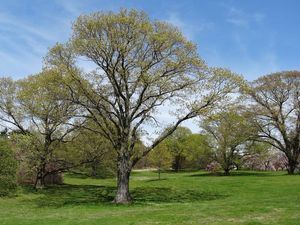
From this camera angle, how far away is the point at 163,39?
2767 centimetres

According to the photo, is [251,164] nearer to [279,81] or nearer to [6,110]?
[279,81]

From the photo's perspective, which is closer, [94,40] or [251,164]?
[94,40]

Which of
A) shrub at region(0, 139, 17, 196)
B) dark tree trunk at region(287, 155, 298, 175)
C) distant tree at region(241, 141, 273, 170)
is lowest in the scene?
shrub at region(0, 139, 17, 196)

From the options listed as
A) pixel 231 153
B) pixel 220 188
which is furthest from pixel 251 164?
pixel 220 188

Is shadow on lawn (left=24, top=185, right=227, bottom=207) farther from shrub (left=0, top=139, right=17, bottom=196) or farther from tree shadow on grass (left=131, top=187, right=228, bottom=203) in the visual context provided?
shrub (left=0, top=139, right=17, bottom=196)

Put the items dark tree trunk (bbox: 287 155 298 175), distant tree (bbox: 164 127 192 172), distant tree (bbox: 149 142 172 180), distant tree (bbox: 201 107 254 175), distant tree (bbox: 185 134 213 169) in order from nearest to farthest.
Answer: dark tree trunk (bbox: 287 155 298 175), distant tree (bbox: 201 107 254 175), distant tree (bbox: 149 142 172 180), distant tree (bbox: 185 134 213 169), distant tree (bbox: 164 127 192 172)

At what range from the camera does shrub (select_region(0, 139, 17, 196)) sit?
31.9m

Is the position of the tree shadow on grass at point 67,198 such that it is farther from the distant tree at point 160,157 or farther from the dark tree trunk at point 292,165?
the dark tree trunk at point 292,165

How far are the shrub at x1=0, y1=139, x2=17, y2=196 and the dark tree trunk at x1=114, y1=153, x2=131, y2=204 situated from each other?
889 cm

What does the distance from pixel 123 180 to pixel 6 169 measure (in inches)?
365

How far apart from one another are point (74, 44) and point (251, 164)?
207 ft

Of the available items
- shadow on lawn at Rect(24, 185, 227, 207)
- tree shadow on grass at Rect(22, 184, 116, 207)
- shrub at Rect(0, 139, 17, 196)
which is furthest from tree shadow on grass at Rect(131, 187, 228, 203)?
shrub at Rect(0, 139, 17, 196)

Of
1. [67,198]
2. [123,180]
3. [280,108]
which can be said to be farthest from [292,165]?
[123,180]

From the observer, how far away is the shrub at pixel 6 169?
31938 millimetres
